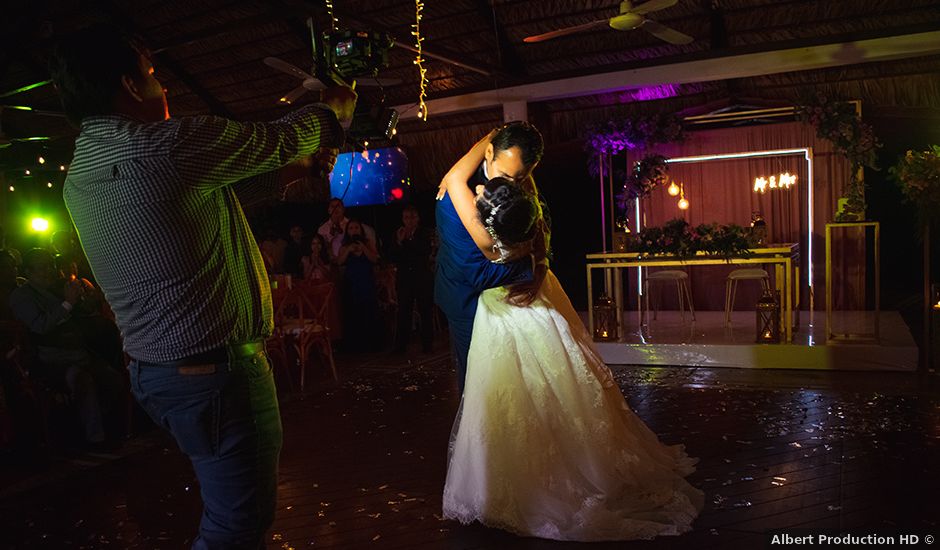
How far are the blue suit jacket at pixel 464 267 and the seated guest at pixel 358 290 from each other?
4.94 m

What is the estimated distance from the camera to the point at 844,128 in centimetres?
836

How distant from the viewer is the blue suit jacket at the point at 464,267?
9.95 ft

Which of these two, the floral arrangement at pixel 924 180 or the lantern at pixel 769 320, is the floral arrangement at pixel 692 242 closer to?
the lantern at pixel 769 320

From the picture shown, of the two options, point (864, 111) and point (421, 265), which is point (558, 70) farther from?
point (864, 111)

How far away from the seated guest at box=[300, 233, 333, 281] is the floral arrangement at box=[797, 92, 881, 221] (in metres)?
5.85

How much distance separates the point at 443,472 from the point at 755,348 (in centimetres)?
370

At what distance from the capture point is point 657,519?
306 centimetres

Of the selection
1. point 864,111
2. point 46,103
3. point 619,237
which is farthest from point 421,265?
point 46,103

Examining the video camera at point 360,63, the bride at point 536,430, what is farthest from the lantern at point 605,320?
the video camera at point 360,63

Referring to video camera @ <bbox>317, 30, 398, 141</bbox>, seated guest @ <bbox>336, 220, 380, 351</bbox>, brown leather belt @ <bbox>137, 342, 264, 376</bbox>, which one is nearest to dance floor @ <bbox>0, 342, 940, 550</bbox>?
brown leather belt @ <bbox>137, 342, 264, 376</bbox>

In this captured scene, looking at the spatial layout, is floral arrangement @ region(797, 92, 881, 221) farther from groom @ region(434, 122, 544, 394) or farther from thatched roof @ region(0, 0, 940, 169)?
groom @ region(434, 122, 544, 394)

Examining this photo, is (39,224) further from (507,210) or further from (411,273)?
(507,210)

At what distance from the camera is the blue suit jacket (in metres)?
3.03

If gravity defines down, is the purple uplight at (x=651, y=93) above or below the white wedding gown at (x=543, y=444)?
above
